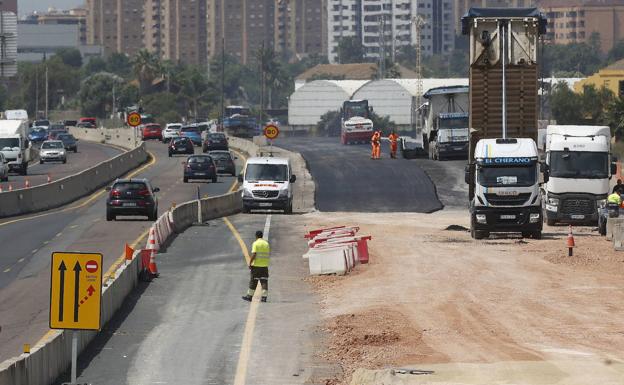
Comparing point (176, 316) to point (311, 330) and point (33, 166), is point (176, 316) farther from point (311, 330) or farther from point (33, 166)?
point (33, 166)

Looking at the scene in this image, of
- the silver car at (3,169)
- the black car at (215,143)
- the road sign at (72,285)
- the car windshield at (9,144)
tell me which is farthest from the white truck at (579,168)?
the black car at (215,143)

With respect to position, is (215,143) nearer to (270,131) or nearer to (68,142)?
(68,142)

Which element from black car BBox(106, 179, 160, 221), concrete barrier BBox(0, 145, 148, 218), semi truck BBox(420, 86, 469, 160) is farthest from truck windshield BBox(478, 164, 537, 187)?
semi truck BBox(420, 86, 469, 160)

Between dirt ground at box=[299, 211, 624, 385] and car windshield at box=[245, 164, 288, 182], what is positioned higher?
car windshield at box=[245, 164, 288, 182]

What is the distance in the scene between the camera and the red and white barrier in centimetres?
3719

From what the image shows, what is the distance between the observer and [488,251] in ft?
140

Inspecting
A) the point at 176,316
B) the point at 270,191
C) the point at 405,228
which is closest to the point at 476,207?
the point at 405,228

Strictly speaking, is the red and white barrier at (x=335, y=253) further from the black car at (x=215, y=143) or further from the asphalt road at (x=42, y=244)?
the black car at (x=215, y=143)

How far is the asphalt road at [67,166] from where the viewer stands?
77769 mm

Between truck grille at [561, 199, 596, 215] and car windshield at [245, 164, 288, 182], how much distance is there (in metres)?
12.0

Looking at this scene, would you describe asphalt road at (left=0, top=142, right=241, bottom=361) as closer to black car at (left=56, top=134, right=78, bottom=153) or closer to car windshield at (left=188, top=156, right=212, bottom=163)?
car windshield at (left=188, top=156, right=212, bottom=163)

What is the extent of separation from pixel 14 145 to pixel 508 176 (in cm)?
4322

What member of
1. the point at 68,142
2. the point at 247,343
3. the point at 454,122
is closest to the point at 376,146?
the point at 454,122

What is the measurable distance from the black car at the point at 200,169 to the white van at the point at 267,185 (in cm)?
1719
